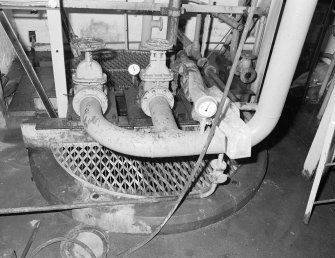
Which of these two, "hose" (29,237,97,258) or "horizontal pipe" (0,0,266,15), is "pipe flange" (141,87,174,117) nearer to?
"horizontal pipe" (0,0,266,15)

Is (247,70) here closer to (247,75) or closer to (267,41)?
(247,75)

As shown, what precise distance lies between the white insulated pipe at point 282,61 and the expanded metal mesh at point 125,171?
430 millimetres

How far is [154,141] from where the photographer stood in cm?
112

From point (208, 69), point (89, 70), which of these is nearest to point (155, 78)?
point (89, 70)

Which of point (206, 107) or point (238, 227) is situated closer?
point (206, 107)

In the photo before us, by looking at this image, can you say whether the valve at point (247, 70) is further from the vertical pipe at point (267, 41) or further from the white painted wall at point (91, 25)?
the white painted wall at point (91, 25)

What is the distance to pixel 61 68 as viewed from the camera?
149 cm

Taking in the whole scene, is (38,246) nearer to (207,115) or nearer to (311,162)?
(207,115)

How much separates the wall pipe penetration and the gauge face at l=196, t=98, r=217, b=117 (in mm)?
79

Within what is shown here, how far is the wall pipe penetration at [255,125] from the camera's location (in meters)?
1.05

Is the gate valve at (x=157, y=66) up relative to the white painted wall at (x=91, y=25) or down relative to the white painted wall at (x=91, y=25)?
up

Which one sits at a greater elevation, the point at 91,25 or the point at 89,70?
the point at 89,70

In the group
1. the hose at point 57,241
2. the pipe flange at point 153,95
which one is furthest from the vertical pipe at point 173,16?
the hose at point 57,241

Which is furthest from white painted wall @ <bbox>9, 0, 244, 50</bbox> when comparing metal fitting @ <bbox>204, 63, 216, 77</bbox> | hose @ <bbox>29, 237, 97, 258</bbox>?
hose @ <bbox>29, 237, 97, 258</bbox>
